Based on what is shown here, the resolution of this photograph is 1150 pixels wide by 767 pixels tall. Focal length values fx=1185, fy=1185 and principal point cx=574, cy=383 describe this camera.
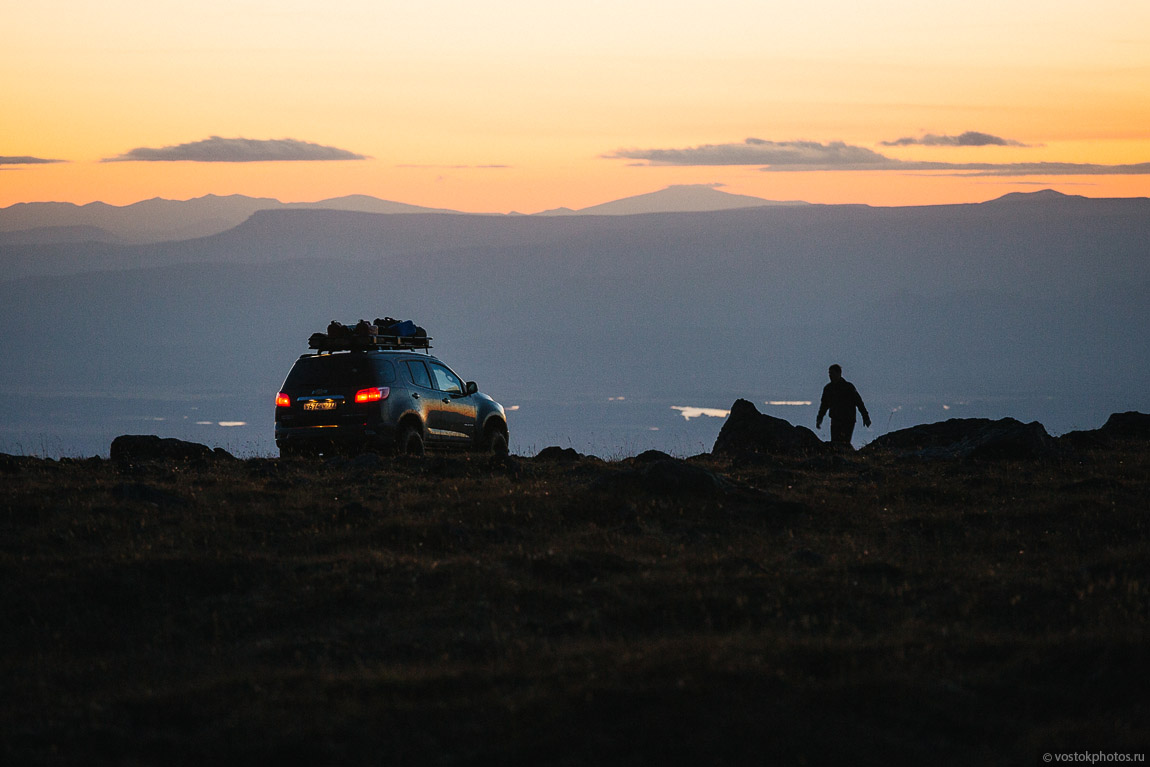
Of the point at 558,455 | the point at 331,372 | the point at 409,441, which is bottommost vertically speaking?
the point at 558,455

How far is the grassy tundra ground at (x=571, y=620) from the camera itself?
6.90m

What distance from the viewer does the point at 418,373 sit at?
803 inches

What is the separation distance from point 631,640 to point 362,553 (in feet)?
12.3

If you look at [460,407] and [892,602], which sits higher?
[460,407]

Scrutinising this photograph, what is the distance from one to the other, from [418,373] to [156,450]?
228 inches

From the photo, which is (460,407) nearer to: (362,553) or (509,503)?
(509,503)

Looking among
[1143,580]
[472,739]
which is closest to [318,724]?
[472,739]

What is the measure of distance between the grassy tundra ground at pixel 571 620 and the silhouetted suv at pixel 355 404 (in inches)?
92.0

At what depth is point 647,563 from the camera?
11.6 metres

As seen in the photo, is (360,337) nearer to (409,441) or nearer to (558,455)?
(409,441)

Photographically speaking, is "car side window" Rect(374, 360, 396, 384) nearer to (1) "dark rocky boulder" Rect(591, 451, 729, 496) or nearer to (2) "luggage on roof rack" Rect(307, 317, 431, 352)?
(2) "luggage on roof rack" Rect(307, 317, 431, 352)

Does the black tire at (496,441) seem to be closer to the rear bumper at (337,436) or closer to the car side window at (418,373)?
the car side window at (418,373)

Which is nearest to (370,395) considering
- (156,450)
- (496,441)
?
A: (496,441)

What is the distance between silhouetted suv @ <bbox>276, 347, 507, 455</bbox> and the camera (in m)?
19.2
